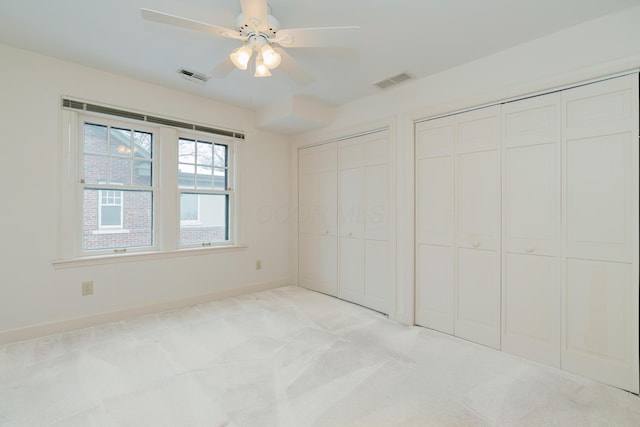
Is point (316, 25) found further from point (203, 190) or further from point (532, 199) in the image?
point (203, 190)

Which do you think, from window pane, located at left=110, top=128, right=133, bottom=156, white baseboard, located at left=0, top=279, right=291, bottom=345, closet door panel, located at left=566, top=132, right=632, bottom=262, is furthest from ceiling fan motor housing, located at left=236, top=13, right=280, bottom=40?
white baseboard, located at left=0, top=279, right=291, bottom=345

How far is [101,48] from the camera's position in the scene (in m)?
2.49

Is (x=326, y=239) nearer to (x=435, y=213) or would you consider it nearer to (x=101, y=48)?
(x=435, y=213)

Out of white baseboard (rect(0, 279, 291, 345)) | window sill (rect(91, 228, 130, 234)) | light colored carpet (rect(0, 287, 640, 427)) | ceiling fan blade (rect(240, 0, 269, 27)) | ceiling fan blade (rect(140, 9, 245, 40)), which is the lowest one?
light colored carpet (rect(0, 287, 640, 427))

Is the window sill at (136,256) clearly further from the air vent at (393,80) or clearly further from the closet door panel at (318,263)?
the air vent at (393,80)

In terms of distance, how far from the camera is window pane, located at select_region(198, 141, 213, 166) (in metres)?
3.74

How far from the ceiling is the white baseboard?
2.41 metres

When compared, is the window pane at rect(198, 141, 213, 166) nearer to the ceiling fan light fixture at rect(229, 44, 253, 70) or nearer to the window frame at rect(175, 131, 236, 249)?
the window frame at rect(175, 131, 236, 249)

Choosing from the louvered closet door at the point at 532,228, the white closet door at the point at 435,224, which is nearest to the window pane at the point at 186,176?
the white closet door at the point at 435,224

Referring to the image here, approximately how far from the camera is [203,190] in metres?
3.72

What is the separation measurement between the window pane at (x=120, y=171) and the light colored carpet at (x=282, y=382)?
1.46 m

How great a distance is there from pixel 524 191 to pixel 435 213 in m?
0.76

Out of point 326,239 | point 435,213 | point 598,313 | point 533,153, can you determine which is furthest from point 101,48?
point 598,313

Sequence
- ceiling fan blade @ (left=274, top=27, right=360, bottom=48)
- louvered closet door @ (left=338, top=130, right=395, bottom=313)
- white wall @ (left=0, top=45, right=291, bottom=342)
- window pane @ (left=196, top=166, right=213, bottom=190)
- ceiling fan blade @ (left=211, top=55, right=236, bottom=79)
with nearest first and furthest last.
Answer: ceiling fan blade @ (left=274, top=27, right=360, bottom=48) < ceiling fan blade @ (left=211, top=55, right=236, bottom=79) < white wall @ (left=0, top=45, right=291, bottom=342) < louvered closet door @ (left=338, top=130, right=395, bottom=313) < window pane @ (left=196, top=166, right=213, bottom=190)
